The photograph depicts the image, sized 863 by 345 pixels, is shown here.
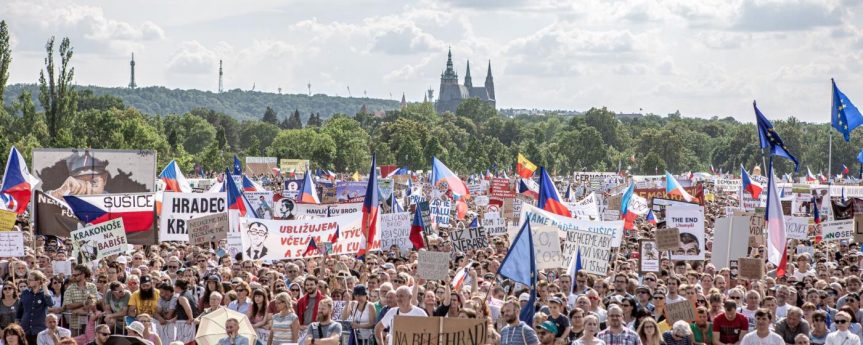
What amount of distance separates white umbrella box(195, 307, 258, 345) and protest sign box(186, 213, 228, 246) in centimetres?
915

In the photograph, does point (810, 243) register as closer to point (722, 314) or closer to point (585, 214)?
point (585, 214)

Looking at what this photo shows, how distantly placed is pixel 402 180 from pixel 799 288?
154 feet

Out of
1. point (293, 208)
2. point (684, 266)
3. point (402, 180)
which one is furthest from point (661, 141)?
point (684, 266)

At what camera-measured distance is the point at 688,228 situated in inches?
893

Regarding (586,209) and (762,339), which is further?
(586,209)

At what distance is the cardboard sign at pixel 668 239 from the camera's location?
2116 centimetres

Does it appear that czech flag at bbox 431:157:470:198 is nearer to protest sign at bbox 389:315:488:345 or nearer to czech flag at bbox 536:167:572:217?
czech flag at bbox 536:167:572:217

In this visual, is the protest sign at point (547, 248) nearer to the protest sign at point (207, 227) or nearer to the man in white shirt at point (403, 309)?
the man in white shirt at point (403, 309)

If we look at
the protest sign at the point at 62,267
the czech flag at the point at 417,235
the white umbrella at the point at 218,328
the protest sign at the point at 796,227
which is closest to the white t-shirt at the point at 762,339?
the white umbrella at the point at 218,328

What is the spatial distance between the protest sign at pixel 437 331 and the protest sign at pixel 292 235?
28.5 feet

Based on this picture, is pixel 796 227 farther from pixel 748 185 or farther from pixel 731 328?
pixel 748 185

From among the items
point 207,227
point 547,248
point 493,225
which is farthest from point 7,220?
point 493,225

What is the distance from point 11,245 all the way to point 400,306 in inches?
332

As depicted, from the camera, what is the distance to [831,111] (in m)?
30.5
